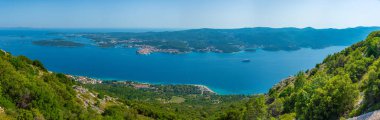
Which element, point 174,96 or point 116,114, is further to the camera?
point 174,96

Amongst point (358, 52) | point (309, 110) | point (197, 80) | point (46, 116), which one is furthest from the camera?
point (197, 80)

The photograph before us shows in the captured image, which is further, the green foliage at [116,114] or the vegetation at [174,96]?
the vegetation at [174,96]

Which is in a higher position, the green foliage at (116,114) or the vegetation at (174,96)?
the green foliage at (116,114)

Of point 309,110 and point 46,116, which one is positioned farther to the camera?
point 309,110

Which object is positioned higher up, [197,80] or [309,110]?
[309,110]

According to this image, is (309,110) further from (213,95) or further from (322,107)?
(213,95)

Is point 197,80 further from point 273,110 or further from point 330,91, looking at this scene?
point 330,91

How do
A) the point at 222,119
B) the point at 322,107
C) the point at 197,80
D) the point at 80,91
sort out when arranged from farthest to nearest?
the point at 197,80 → the point at 222,119 → the point at 80,91 → the point at 322,107

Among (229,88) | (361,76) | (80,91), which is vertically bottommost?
(229,88)

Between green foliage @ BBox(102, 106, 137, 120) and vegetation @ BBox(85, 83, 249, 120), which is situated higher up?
green foliage @ BBox(102, 106, 137, 120)

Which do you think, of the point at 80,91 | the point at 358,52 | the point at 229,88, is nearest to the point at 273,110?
the point at 358,52

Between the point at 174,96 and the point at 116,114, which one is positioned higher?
the point at 116,114
